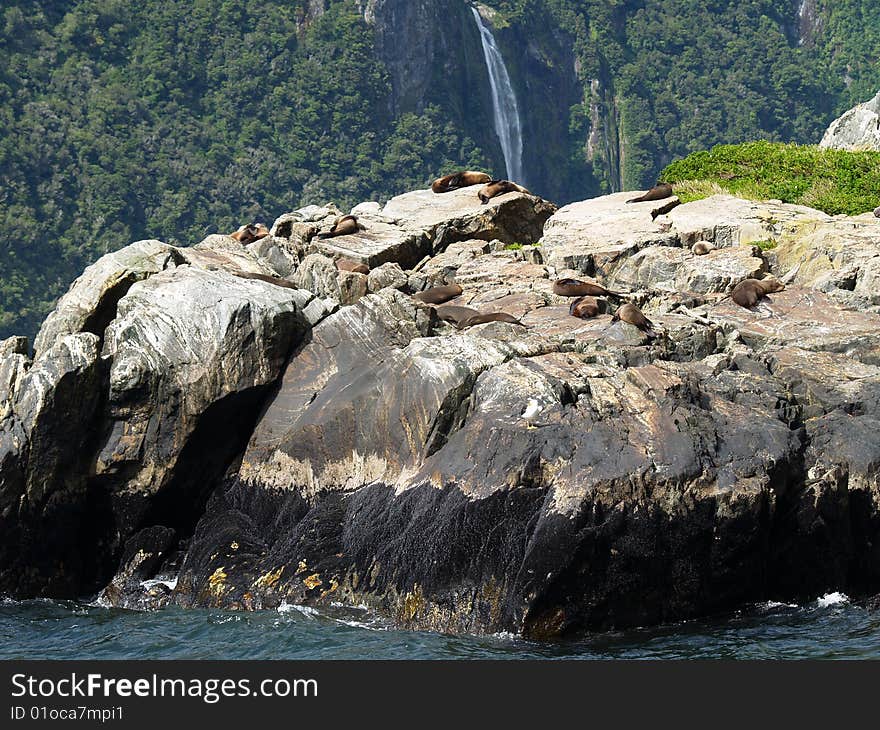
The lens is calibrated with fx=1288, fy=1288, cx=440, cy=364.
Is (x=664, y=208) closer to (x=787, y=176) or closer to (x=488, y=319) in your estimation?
(x=787, y=176)

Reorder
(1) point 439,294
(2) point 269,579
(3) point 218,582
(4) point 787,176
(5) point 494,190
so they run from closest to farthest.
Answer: (2) point 269,579, (3) point 218,582, (1) point 439,294, (5) point 494,190, (4) point 787,176

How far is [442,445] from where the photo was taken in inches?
599

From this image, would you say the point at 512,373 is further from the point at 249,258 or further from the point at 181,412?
the point at 249,258

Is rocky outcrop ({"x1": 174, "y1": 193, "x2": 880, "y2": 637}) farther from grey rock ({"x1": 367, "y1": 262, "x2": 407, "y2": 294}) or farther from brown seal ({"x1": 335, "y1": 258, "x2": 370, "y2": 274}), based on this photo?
brown seal ({"x1": 335, "y1": 258, "x2": 370, "y2": 274})

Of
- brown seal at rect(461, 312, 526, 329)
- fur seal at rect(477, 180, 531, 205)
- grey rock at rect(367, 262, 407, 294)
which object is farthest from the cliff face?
brown seal at rect(461, 312, 526, 329)

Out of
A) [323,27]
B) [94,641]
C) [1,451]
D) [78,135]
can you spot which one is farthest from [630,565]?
[323,27]

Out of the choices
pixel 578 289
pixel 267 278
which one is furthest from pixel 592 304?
pixel 267 278

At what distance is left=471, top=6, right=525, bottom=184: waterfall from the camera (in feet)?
379

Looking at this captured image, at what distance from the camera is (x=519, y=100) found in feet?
398

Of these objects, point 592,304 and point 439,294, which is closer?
point 592,304

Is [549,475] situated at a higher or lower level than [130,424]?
lower


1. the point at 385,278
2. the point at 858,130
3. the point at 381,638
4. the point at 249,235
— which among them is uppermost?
the point at 858,130

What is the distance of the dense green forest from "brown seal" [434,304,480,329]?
208 feet

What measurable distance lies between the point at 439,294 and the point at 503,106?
100943 mm
